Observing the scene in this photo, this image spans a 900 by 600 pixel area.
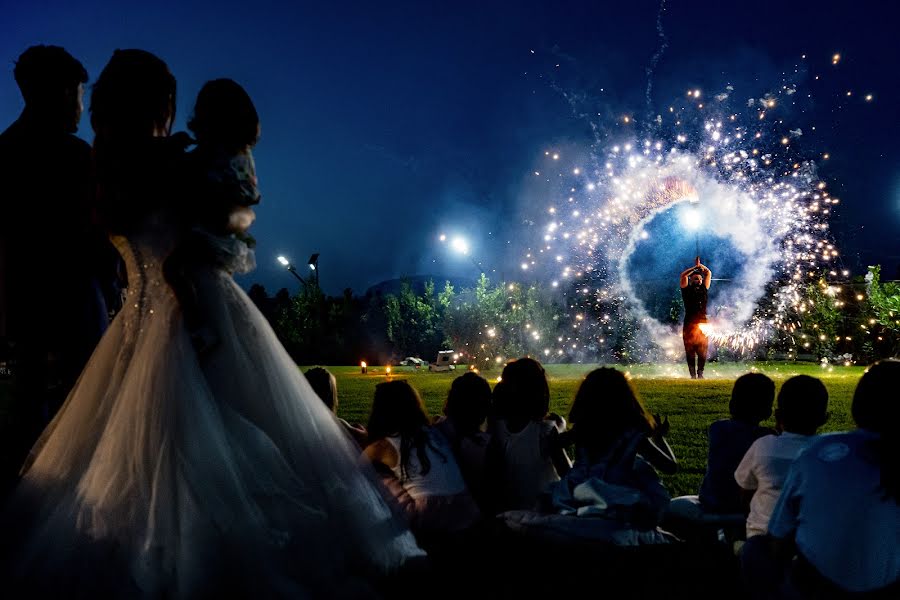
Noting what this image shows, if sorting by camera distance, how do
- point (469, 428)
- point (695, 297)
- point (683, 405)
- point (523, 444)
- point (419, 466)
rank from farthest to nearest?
1. point (695, 297)
2. point (683, 405)
3. point (469, 428)
4. point (523, 444)
5. point (419, 466)

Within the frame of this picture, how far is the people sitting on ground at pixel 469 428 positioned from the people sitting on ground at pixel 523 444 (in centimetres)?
8

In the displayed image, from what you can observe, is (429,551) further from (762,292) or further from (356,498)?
(762,292)

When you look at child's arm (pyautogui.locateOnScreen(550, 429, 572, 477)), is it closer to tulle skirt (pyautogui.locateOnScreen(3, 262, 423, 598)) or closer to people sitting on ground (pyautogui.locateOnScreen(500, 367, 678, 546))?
people sitting on ground (pyautogui.locateOnScreen(500, 367, 678, 546))

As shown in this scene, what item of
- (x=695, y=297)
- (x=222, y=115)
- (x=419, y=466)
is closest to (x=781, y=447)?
(x=419, y=466)

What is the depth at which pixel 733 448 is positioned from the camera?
14.7ft

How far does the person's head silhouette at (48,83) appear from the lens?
12.6 feet

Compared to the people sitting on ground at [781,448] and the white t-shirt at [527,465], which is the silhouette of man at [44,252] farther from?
the people sitting on ground at [781,448]

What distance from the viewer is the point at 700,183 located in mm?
21438

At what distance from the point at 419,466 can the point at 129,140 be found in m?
2.54

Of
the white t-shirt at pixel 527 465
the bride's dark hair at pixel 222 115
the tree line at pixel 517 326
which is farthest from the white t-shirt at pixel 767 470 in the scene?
the tree line at pixel 517 326

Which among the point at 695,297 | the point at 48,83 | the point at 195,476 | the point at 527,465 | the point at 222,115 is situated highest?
the point at 48,83

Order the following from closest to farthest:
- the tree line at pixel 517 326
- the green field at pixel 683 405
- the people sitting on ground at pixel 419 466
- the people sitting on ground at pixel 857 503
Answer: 1. the people sitting on ground at pixel 857 503
2. the people sitting on ground at pixel 419 466
3. the green field at pixel 683 405
4. the tree line at pixel 517 326

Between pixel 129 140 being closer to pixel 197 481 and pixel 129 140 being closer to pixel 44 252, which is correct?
pixel 44 252

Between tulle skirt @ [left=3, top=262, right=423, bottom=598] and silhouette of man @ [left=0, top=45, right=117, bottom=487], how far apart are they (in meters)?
0.50
